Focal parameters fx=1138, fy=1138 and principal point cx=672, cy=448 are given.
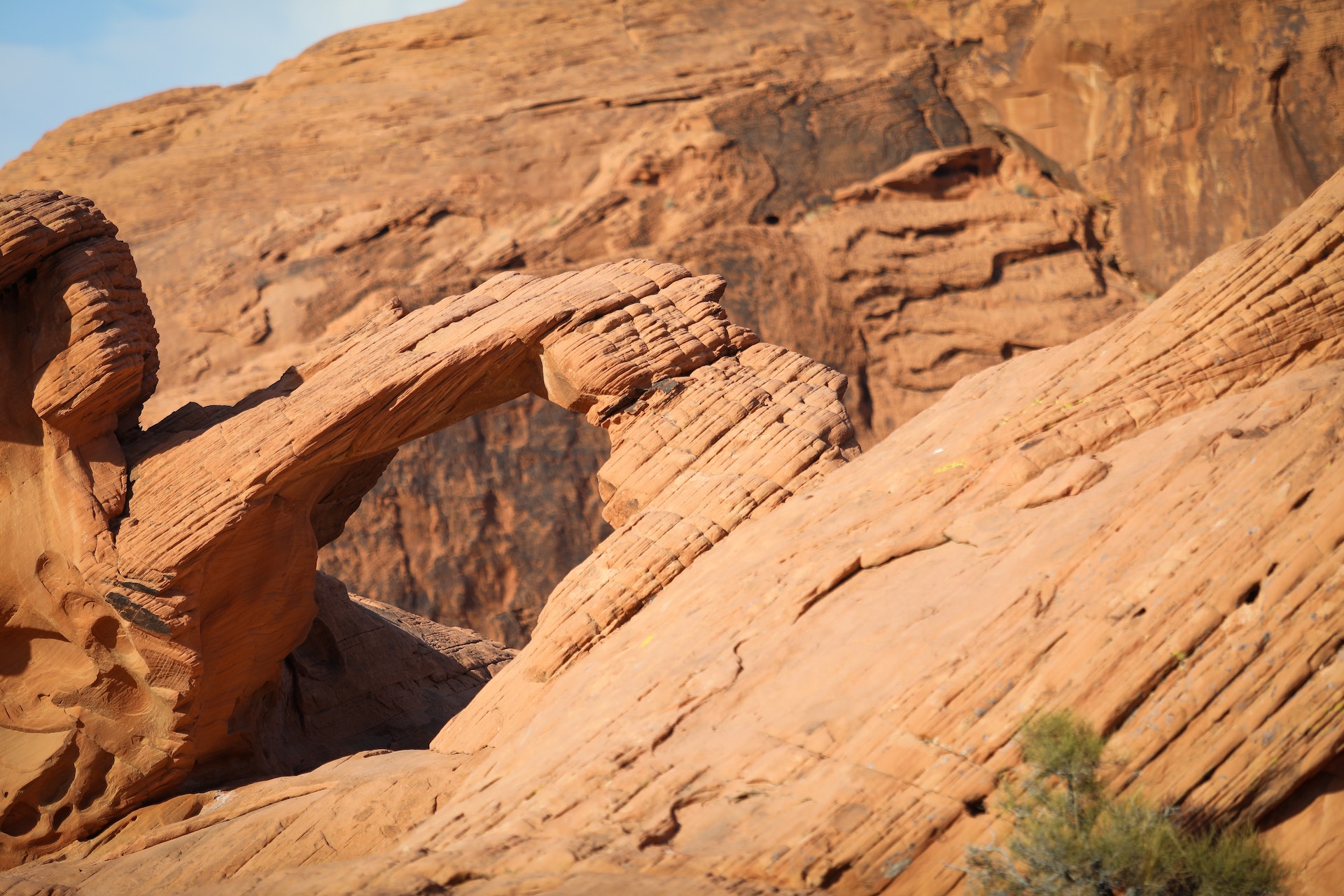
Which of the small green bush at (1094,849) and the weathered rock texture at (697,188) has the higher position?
the weathered rock texture at (697,188)

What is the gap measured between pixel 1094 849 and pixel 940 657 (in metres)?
1.18

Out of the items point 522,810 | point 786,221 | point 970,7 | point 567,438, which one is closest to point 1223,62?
point 970,7

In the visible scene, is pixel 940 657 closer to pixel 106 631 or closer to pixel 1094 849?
pixel 1094 849

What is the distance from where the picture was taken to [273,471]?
8.39m

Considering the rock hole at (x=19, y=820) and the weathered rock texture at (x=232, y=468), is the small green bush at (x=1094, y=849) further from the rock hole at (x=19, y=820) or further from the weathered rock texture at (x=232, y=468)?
the rock hole at (x=19, y=820)

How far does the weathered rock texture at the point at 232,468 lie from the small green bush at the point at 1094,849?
132 inches

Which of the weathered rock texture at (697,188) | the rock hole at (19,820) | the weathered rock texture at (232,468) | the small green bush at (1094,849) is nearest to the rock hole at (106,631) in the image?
the weathered rock texture at (232,468)

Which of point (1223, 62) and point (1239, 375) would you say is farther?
point (1223, 62)

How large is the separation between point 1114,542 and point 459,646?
865cm

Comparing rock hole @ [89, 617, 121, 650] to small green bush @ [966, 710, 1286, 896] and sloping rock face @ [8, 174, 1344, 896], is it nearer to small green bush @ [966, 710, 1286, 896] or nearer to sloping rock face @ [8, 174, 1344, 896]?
sloping rock face @ [8, 174, 1344, 896]

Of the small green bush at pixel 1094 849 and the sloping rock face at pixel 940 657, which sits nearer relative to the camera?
the small green bush at pixel 1094 849

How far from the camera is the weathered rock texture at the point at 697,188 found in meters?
16.7

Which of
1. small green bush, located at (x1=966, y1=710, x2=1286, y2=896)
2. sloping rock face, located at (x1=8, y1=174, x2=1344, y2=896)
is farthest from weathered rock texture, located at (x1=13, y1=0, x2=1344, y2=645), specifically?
small green bush, located at (x1=966, y1=710, x2=1286, y2=896)

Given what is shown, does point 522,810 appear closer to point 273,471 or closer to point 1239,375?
point 273,471
